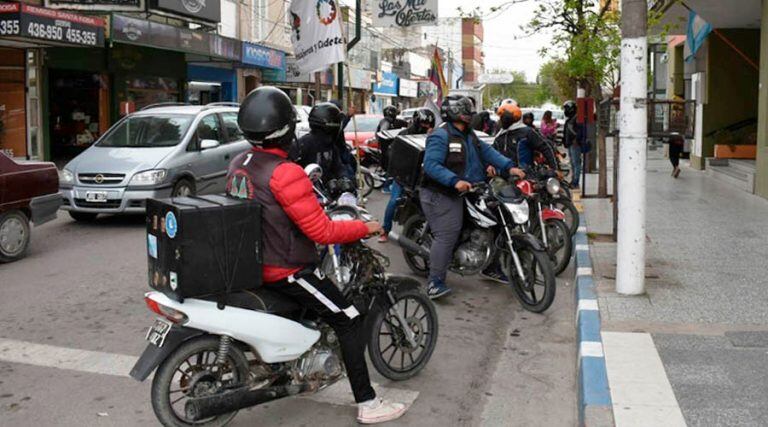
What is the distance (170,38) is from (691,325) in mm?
19545

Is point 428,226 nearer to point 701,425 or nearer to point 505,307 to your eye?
point 505,307

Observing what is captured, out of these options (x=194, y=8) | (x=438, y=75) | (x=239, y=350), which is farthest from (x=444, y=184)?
(x=194, y=8)

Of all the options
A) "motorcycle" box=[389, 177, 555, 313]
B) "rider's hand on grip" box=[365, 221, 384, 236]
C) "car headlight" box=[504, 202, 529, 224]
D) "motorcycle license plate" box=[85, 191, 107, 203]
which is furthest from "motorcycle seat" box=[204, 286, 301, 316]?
"motorcycle license plate" box=[85, 191, 107, 203]

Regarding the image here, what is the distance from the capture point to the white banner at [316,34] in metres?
13.4

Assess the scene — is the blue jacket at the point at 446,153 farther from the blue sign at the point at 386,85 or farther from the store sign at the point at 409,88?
the store sign at the point at 409,88

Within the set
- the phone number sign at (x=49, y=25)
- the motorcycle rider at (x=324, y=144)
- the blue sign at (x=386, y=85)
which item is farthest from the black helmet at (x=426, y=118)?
the blue sign at (x=386, y=85)

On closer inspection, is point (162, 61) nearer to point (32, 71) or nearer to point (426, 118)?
point (32, 71)

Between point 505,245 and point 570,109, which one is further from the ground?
point 570,109

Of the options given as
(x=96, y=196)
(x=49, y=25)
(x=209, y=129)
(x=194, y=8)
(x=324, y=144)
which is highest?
(x=194, y=8)

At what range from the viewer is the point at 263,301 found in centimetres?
434

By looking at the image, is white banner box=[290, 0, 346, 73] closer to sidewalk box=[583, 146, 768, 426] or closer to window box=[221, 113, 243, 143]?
window box=[221, 113, 243, 143]

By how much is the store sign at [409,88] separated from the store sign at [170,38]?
126 ft

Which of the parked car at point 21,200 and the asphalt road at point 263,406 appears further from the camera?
the parked car at point 21,200

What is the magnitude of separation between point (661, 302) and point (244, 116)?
4053 millimetres
